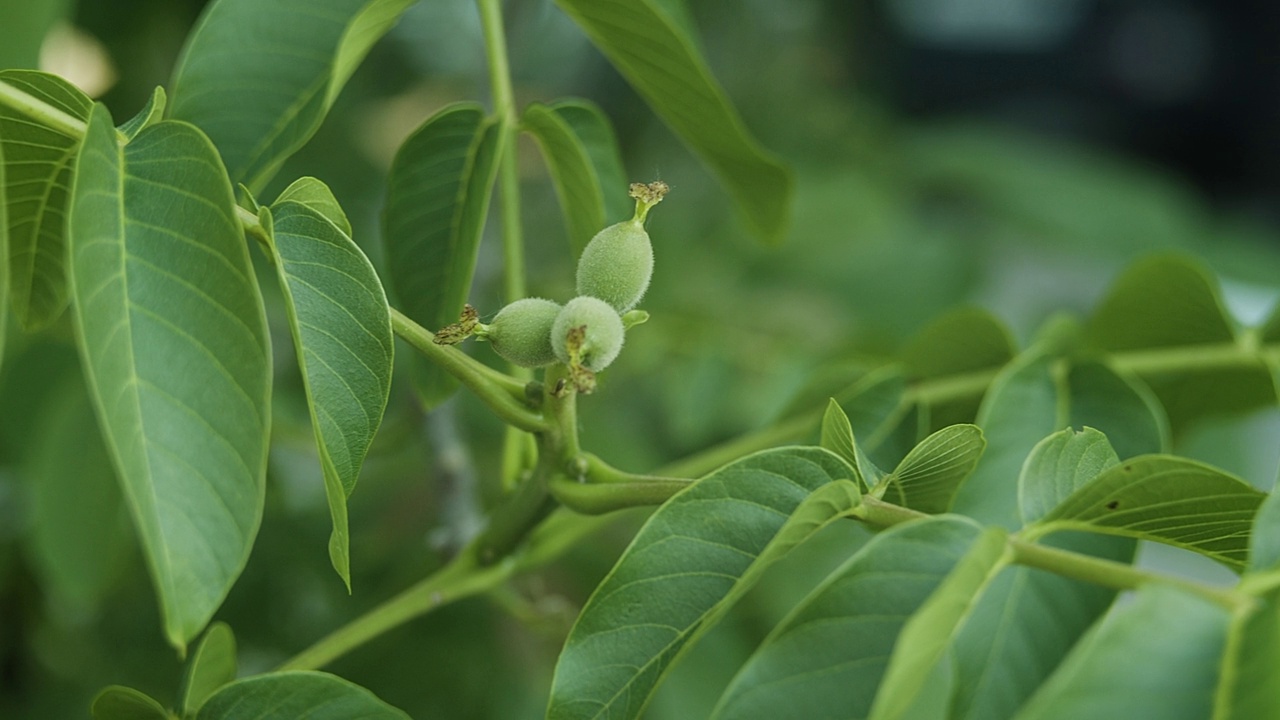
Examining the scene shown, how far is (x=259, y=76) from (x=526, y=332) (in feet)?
1.01

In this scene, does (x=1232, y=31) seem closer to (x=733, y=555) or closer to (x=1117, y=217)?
(x=1117, y=217)

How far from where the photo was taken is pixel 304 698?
0.48 m

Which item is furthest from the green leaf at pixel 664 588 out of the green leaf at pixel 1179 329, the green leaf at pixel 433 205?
the green leaf at pixel 1179 329

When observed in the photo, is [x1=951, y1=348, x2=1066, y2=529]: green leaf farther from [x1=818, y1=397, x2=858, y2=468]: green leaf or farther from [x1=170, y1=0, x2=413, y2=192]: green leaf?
[x1=170, y1=0, x2=413, y2=192]: green leaf

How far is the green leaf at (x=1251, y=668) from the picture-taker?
1.14 ft

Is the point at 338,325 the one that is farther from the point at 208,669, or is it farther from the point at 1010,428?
the point at 1010,428

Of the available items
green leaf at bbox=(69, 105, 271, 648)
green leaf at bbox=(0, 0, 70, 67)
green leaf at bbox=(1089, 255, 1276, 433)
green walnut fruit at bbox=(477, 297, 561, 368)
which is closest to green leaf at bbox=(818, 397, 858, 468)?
green walnut fruit at bbox=(477, 297, 561, 368)

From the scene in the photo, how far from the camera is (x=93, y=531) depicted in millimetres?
982

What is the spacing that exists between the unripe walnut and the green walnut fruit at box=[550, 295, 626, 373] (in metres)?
0.02

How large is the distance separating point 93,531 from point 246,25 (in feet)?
1.76

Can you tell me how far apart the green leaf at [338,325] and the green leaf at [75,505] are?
2.07ft

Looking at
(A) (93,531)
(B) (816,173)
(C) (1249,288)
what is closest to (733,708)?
(A) (93,531)

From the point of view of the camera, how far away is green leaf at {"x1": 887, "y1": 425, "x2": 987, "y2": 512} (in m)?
0.48

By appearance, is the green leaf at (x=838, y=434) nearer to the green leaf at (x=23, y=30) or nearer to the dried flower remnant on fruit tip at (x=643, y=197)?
the dried flower remnant on fruit tip at (x=643, y=197)
